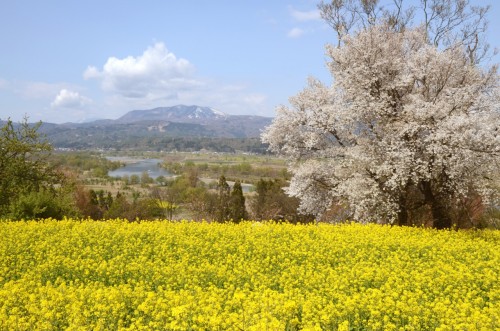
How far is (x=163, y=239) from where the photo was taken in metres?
15.5

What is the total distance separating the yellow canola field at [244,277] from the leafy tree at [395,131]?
308 cm

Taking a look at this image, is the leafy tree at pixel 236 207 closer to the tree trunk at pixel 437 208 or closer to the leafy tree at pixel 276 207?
the leafy tree at pixel 276 207

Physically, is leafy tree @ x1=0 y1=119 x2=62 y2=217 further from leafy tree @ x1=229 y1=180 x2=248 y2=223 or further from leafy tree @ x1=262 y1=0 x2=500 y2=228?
leafy tree @ x1=229 y1=180 x2=248 y2=223

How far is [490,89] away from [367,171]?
7098mm

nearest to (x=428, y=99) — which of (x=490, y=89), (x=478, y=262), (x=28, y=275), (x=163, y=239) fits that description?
(x=490, y=89)

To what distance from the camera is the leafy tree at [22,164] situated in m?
25.3

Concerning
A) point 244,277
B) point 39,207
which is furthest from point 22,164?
point 244,277

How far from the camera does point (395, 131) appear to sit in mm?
19656

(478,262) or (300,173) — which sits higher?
(300,173)

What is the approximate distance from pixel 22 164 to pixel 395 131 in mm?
20435

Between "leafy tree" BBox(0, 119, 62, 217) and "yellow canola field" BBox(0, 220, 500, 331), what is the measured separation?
8765 millimetres

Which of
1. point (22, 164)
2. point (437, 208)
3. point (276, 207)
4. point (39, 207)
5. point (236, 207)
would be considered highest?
point (22, 164)

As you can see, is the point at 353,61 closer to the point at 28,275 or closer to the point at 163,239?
the point at 163,239

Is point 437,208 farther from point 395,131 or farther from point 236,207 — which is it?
point 236,207
